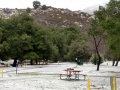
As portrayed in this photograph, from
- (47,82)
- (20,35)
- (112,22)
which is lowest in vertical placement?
(47,82)

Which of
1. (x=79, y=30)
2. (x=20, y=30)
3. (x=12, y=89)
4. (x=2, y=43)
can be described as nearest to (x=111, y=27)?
(x=12, y=89)

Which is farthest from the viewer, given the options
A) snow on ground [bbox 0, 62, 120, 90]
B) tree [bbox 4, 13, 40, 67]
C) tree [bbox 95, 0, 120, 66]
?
tree [bbox 4, 13, 40, 67]

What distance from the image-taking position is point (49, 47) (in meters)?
65.3

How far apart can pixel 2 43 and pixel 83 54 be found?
133 ft

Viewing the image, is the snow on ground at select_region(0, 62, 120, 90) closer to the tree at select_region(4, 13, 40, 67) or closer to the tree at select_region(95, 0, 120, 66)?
the tree at select_region(95, 0, 120, 66)

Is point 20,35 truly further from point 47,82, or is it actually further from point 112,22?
point 112,22

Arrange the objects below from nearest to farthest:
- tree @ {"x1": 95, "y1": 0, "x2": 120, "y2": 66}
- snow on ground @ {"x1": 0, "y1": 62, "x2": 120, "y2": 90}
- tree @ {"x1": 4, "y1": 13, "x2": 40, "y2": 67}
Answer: snow on ground @ {"x1": 0, "y1": 62, "x2": 120, "y2": 90} → tree @ {"x1": 95, "y1": 0, "x2": 120, "y2": 66} → tree @ {"x1": 4, "y1": 13, "x2": 40, "y2": 67}

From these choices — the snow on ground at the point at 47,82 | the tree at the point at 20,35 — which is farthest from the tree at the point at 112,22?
the tree at the point at 20,35

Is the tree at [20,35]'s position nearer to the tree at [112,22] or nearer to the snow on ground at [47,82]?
the snow on ground at [47,82]

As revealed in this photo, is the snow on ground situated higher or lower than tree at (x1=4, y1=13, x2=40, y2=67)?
lower

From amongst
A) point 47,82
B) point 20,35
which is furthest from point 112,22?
point 20,35

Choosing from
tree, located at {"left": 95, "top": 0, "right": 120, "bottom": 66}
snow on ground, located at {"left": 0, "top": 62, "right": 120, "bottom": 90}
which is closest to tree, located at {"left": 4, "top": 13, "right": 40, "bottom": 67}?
snow on ground, located at {"left": 0, "top": 62, "right": 120, "bottom": 90}

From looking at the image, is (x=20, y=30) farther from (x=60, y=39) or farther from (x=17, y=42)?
(x=60, y=39)

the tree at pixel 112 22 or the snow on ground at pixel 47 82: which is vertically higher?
the tree at pixel 112 22
